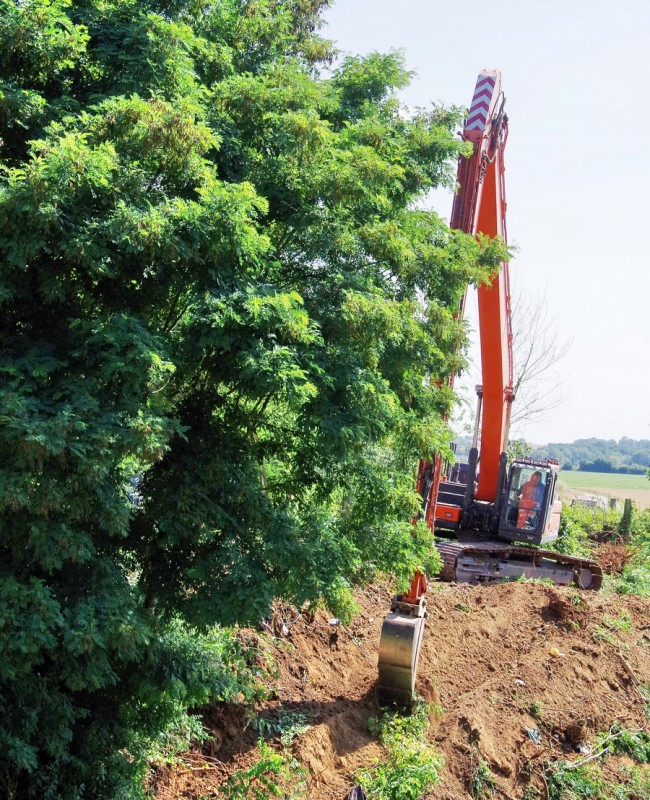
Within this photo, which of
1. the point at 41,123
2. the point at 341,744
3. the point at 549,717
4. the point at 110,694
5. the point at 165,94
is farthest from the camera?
the point at 549,717

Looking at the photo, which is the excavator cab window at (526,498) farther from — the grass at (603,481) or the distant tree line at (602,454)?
the distant tree line at (602,454)

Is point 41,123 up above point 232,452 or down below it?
above

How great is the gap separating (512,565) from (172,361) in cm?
1183

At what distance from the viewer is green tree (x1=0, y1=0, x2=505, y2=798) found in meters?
5.34

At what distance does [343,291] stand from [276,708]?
203 inches

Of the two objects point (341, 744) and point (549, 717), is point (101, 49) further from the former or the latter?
point (549, 717)

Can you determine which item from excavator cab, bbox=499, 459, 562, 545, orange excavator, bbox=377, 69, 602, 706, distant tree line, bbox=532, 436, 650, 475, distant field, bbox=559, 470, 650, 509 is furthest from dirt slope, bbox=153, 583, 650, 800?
distant tree line, bbox=532, 436, 650, 475

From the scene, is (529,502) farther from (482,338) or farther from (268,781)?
(268,781)

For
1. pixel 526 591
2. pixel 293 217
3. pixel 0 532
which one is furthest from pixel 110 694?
pixel 526 591

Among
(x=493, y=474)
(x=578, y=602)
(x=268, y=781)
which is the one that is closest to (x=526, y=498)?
(x=493, y=474)

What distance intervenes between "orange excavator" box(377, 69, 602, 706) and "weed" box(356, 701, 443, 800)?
11.2 feet

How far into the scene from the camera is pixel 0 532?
5.35 meters

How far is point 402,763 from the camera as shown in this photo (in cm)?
809

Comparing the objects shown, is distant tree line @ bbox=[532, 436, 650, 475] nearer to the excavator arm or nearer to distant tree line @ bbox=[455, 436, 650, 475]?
distant tree line @ bbox=[455, 436, 650, 475]
